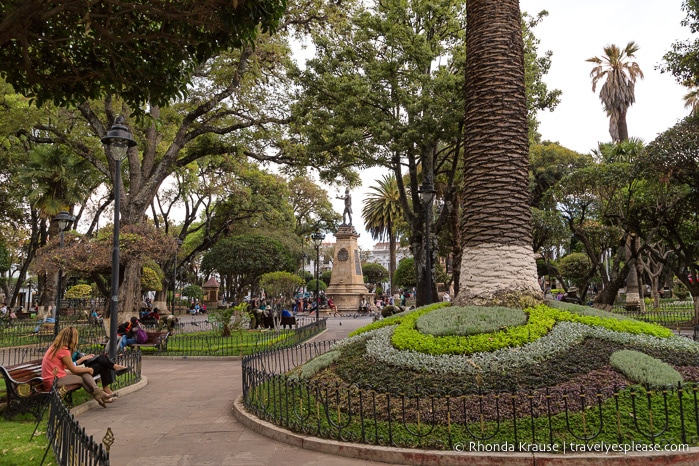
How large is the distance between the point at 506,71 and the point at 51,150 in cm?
2343

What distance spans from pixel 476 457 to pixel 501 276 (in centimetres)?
423

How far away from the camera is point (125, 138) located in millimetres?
9594

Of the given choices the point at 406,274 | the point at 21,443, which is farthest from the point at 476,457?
the point at 406,274

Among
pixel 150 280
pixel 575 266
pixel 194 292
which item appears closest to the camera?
pixel 150 280

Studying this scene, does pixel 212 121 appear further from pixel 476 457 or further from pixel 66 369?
pixel 476 457

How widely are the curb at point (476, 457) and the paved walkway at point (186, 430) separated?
9 centimetres

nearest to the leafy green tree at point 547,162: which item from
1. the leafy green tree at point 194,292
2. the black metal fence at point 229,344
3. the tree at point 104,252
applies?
the black metal fence at point 229,344

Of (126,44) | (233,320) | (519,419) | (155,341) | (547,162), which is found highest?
(547,162)

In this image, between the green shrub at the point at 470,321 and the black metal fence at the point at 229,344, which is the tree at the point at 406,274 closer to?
the black metal fence at the point at 229,344

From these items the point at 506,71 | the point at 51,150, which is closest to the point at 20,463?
the point at 506,71

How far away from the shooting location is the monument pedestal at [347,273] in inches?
1421

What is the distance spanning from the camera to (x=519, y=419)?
5395 millimetres

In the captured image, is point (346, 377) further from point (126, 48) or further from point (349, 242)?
point (349, 242)

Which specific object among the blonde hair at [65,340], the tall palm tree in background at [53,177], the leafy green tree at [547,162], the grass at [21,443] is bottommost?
the grass at [21,443]
